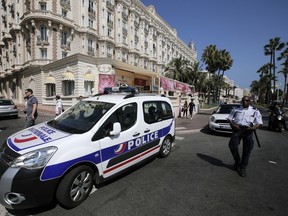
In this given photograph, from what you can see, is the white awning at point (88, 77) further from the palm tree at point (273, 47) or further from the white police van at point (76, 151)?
the palm tree at point (273, 47)

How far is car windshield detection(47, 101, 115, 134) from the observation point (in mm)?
3107

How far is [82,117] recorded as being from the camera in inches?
139

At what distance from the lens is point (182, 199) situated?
2.99 meters

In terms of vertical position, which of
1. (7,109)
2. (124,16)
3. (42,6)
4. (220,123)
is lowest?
(220,123)

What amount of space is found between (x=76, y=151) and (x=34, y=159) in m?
0.56

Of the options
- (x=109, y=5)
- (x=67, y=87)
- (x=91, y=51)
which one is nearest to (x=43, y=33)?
(x=91, y=51)

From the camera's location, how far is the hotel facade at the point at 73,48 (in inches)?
728

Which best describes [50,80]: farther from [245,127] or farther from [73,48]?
[245,127]

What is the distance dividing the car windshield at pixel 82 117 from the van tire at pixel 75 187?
2.24 ft

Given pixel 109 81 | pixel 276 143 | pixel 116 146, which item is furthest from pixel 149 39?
pixel 116 146

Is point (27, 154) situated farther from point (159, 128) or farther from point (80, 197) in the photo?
point (159, 128)

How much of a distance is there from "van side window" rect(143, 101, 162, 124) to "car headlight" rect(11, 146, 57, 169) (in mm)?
2152

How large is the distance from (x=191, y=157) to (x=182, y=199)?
2.30 meters

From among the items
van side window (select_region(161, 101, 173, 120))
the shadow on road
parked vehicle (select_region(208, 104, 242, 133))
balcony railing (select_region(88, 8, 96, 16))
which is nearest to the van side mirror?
van side window (select_region(161, 101, 173, 120))
